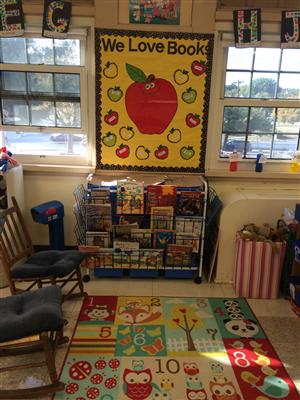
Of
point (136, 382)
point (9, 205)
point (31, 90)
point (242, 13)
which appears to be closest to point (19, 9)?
point (31, 90)

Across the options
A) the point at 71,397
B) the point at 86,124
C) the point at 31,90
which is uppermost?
the point at 31,90

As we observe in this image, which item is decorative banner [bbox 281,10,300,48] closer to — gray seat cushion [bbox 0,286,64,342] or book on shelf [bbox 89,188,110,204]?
book on shelf [bbox 89,188,110,204]

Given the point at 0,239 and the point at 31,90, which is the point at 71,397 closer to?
the point at 0,239

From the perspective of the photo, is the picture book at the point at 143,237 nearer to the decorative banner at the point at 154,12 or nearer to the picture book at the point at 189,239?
the picture book at the point at 189,239

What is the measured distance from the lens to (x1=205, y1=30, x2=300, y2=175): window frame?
2994 millimetres

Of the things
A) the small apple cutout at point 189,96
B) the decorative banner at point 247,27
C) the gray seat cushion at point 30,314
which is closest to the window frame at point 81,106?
the small apple cutout at point 189,96

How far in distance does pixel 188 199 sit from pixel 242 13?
156cm

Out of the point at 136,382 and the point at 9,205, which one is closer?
the point at 136,382

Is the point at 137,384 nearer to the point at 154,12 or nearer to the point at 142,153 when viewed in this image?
the point at 142,153

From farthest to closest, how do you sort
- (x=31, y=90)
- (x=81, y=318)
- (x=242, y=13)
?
(x=31, y=90) < (x=242, y=13) < (x=81, y=318)

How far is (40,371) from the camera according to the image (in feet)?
6.69

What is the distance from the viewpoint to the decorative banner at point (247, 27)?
287 centimetres

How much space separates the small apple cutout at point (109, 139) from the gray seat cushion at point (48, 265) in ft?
3.43

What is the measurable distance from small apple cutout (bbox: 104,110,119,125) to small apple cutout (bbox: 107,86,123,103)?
0.10 meters
